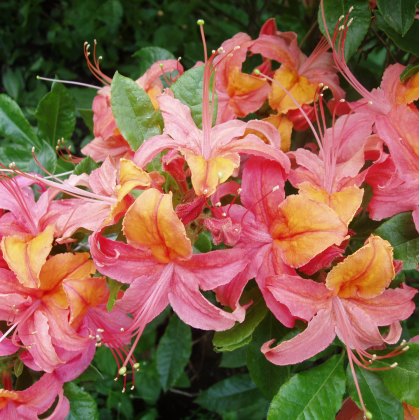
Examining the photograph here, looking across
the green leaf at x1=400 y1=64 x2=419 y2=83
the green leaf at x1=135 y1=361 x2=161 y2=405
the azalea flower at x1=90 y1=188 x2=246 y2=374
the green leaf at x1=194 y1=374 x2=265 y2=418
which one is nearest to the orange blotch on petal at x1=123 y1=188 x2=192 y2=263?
the azalea flower at x1=90 y1=188 x2=246 y2=374

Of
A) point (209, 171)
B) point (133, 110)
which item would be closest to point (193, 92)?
point (133, 110)

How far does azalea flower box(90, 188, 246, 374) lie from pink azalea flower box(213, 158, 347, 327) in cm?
4

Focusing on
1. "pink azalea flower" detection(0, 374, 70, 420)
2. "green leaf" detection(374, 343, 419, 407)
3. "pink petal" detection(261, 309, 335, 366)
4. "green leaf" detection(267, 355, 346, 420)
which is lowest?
"pink azalea flower" detection(0, 374, 70, 420)

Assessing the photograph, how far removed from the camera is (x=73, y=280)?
828 millimetres

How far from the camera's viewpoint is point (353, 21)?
954 mm

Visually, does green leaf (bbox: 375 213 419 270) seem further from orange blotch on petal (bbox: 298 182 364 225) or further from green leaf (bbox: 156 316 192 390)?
green leaf (bbox: 156 316 192 390)

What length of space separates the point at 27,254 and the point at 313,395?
41 centimetres

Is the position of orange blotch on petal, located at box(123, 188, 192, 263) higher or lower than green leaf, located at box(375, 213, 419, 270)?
higher

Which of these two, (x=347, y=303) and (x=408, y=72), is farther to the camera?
(x=408, y=72)

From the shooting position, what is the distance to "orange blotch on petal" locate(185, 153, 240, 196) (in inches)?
29.4

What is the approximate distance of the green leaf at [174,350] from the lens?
1.51 meters

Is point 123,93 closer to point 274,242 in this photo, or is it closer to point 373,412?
point 274,242

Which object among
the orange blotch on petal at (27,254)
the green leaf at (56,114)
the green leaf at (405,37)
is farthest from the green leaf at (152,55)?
the orange blotch on petal at (27,254)

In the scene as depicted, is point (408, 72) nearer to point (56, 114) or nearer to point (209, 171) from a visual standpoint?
point (209, 171)
